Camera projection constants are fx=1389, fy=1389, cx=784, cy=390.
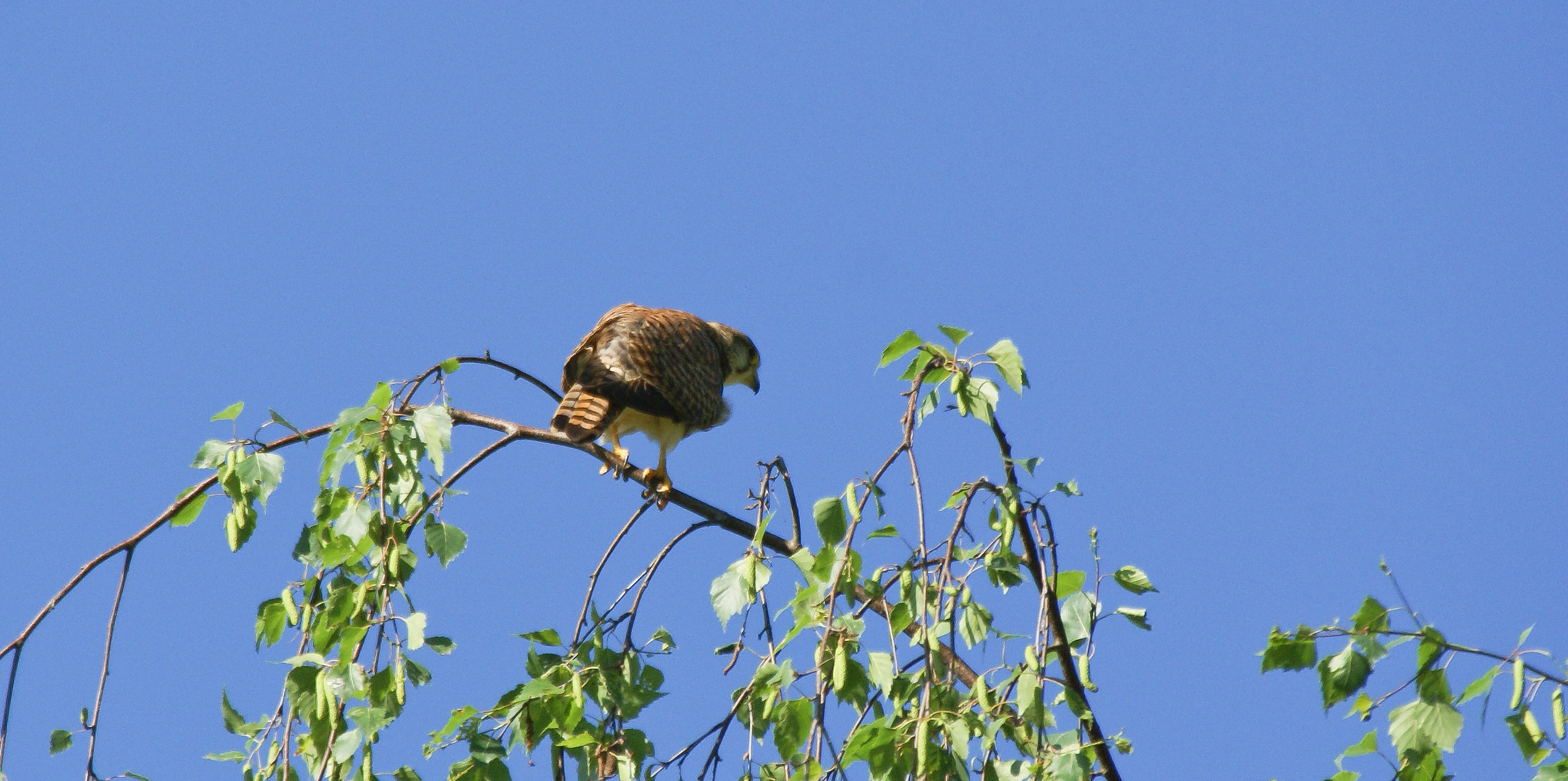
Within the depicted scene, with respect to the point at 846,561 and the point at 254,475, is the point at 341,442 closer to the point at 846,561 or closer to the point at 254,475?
the point at 254,475

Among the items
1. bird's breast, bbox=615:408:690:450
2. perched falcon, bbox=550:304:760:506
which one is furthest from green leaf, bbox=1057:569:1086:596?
bird's breast, bbox=615:408:690:450

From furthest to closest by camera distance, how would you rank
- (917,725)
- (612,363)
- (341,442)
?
1. (612,363)
2. (341,442)
3. (917,725)

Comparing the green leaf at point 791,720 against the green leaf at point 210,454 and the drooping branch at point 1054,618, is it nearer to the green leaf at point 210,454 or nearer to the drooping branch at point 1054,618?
the drooping branch at point 1054,618

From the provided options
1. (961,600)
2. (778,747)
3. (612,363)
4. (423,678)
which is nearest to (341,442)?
(423,678)

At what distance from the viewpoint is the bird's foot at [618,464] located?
418 cm

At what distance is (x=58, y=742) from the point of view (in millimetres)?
2822

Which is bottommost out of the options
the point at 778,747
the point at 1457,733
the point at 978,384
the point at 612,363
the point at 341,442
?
the point at 1457,733

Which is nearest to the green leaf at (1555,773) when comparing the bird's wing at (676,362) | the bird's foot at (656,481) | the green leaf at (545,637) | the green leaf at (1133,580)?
the green leaf at (1133,580)

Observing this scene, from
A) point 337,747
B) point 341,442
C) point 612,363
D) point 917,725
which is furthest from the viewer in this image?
point 612,363

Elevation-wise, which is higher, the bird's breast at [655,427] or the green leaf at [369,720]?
the bird's breast at [655,427]

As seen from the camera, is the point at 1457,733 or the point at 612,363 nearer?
the point at 1457,733

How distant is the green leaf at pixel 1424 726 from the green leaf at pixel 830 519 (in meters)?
1.04

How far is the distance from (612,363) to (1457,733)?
9.04ft

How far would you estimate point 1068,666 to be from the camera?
2734 millimetres
